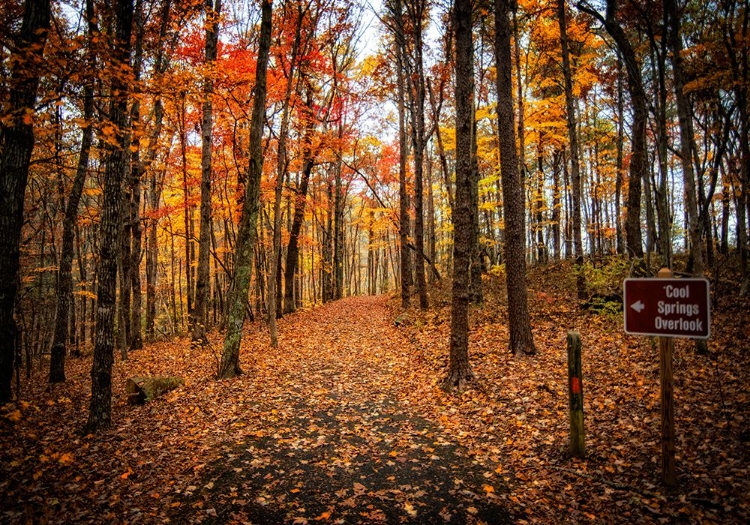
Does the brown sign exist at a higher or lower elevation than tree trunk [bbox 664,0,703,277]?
lower

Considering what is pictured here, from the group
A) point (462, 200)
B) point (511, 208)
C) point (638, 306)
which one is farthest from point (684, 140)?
point (638, 306)

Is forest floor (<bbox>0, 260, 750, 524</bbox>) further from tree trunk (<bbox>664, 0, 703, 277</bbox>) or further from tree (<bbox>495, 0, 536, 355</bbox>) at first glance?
tree trunk (<bbox>664, 0, 703, 277</bbox>)

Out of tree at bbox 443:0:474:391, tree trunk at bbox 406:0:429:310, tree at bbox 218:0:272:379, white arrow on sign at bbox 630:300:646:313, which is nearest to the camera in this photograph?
white arrow on sign at bbox 630:300:646:313

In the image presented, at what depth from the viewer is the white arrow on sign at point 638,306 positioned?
4.07 meters

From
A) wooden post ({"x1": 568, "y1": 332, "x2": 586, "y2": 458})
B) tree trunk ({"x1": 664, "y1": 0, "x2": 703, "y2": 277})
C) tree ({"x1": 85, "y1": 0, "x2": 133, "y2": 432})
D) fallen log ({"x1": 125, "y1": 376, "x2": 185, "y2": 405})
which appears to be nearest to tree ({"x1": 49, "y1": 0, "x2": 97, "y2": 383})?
fallen log ({"x1": 125, "y1": 376, "x2": 185, "y2": 405})

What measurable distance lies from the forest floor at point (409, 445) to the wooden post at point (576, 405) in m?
0.20

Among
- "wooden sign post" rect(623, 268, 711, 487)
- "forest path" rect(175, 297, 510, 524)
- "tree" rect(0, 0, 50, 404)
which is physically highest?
"tree" rect(0, 0, 50, 404)

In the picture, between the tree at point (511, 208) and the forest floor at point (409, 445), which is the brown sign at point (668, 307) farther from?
the tree at point (511, 208)

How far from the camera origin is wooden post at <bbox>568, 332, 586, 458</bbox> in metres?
5.01

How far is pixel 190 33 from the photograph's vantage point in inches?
587

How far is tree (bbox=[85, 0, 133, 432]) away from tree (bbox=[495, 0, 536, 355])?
7.83 metres

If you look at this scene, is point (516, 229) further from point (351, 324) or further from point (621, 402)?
point (351, 324)

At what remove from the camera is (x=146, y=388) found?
841 centimetres

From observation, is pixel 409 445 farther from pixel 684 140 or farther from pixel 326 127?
pixel 326 127
